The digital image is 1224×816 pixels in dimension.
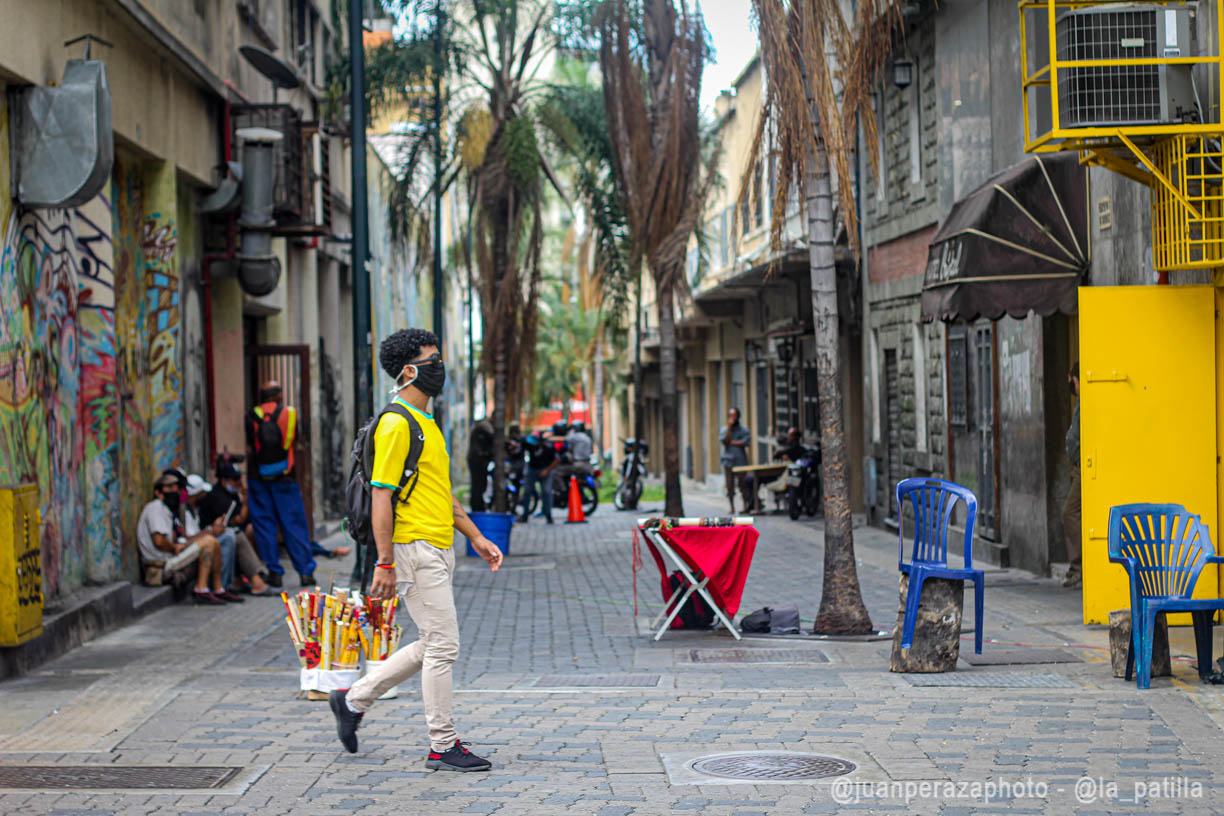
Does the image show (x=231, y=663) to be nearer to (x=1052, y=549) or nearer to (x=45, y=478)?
(x=45, y=478)

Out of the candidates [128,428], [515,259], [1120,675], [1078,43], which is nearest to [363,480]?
[1120,675]

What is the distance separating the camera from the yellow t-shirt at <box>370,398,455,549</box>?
6730mm

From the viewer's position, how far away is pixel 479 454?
2145 centimetres

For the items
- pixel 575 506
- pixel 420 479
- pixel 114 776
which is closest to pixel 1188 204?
pixel 420 479

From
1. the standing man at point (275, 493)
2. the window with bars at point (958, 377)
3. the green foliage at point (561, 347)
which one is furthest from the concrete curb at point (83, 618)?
the green foliage at point (561, 347)

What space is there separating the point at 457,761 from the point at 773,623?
180 inches

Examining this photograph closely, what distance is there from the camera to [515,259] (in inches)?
810

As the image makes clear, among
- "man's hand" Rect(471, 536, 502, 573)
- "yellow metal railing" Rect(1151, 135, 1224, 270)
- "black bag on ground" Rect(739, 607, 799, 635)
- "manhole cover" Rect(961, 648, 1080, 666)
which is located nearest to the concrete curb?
"man's hand" Rect(471, 536, 502, 573)

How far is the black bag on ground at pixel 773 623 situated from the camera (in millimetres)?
10906

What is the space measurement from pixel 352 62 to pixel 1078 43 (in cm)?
702

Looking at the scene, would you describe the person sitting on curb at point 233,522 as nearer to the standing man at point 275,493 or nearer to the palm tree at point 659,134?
the standing man at point 275,493

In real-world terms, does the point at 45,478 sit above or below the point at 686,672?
above

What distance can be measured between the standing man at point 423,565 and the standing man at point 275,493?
7.74 metres

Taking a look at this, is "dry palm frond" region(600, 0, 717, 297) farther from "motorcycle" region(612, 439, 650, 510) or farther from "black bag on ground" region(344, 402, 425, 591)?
"black bag on ground" region(344, 402, 425, 591)
